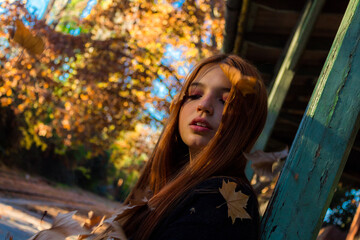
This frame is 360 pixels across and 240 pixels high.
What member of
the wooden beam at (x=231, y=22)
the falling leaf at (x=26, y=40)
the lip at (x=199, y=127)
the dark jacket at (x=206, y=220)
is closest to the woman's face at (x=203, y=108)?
the lip at (x=199, y=127)

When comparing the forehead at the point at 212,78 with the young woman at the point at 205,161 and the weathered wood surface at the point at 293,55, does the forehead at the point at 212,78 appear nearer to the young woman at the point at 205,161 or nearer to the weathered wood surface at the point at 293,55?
the young woman at the point at 205,161

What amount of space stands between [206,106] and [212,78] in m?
0.17

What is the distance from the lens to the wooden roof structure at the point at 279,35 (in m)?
3.81

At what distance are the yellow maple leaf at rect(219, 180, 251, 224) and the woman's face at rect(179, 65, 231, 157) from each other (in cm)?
33

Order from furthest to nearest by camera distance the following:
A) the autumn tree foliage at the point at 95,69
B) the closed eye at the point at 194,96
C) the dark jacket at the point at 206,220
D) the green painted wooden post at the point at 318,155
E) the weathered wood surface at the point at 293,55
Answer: the autumn tree foliage at the point at 95,69 < the weathered wood surface at the point at 293,55 < the closed eye at the point at 194,96 < the green painted wooden post at the point at 318,155 < the dark jacket at the point at 206,220

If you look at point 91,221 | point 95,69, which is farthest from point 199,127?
point 95,69

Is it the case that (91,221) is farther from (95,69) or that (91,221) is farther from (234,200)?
(95,69)

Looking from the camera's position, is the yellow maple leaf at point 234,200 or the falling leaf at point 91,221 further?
the falling leaf at point 91,221

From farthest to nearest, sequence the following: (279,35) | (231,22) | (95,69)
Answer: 1. (95,69)
2. (279,35)
3. (231,22)

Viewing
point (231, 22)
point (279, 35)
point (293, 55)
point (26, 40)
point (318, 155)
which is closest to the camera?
point (318, 155)

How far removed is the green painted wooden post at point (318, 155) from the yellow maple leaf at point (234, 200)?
167mm

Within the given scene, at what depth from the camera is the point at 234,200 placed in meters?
1.24

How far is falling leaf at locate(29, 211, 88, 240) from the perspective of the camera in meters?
1.52

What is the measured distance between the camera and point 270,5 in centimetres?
380
